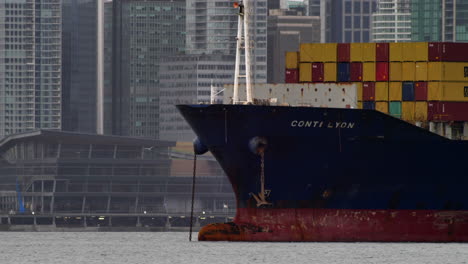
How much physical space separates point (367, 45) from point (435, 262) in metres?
18.1

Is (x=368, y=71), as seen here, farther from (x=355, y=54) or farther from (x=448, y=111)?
(x=448, y=111)

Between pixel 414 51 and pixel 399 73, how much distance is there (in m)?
1.69

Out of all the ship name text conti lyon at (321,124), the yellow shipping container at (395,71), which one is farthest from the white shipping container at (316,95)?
the yellow shipping container at (395,71)

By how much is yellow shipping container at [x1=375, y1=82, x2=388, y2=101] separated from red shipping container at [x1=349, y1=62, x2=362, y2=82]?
4.03 feet

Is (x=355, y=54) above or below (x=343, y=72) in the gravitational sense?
above

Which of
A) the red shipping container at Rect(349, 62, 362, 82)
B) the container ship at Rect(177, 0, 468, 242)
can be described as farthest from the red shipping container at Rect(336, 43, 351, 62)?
the container ship at Rect(177, 0, 468, 242)

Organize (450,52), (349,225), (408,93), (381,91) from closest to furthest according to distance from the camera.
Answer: (349,225) < (450,52) < (408,93) < (381,91)

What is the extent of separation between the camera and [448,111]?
287 ft

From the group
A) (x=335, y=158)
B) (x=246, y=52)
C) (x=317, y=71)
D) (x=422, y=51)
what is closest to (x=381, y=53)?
(x=422, y=51)

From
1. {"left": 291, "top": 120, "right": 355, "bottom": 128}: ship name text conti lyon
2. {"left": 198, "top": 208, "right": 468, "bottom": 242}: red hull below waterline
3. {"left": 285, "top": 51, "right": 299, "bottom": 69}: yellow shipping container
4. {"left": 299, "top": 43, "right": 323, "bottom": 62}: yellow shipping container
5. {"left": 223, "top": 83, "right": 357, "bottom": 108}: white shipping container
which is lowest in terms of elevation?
{"left": 198, "top": 208, "right": 468, "bottom": 242}: red hull below waterline

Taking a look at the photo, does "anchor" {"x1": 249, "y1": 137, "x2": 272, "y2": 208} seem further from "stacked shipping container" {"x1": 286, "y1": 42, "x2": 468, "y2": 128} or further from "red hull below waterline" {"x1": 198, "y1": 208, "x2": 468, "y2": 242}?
"stacked shipping container" {"x1": 286, "y1": 42, "x2": 468, "y2": 128}

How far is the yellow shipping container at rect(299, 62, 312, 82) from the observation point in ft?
295

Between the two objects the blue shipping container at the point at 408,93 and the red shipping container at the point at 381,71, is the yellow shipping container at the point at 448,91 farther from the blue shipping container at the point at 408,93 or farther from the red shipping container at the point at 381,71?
the red shipping container at the point at 381,71

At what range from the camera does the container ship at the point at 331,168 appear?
274ft
